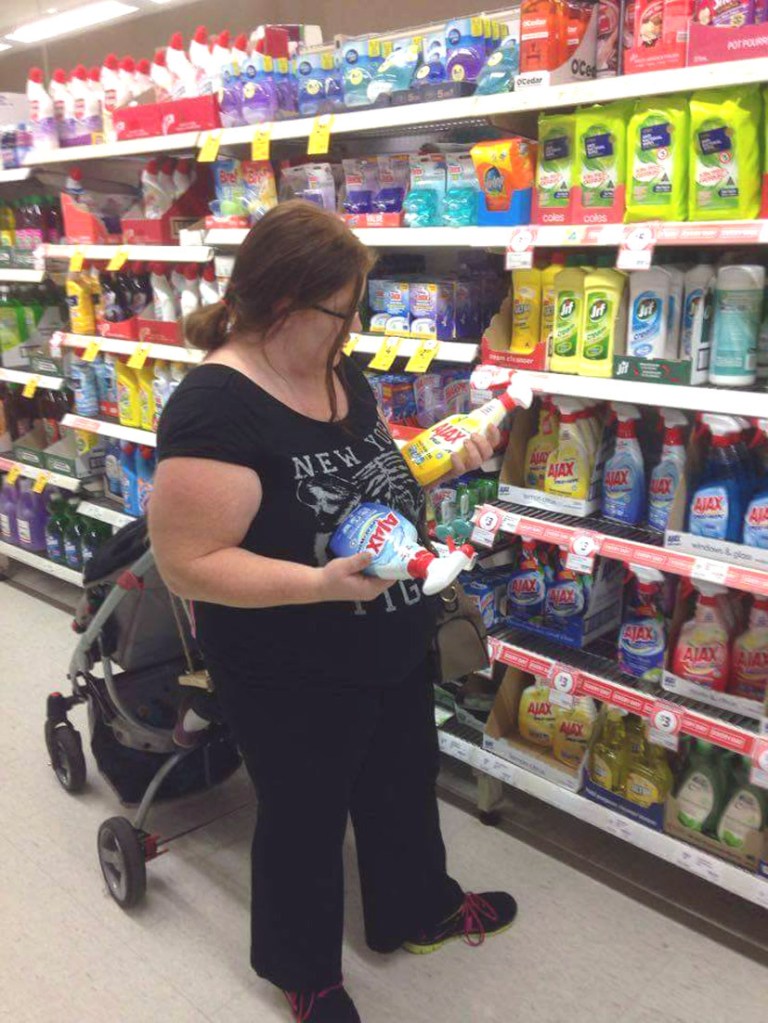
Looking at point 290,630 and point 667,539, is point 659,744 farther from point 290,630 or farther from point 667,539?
point 290,630

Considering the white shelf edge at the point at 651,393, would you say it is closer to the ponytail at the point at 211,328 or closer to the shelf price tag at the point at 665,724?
the shelf price tag at the point at 665,724

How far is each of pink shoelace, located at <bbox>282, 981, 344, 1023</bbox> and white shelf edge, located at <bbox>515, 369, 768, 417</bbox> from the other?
1419mm

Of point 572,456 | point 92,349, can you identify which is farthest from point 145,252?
point 572,456

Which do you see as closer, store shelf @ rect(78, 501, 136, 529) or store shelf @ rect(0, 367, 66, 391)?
store shelf @ rect(78, 501, 136, 529)

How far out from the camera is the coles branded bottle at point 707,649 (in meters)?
1.98

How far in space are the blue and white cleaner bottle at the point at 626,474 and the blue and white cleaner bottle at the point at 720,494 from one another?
215 mm

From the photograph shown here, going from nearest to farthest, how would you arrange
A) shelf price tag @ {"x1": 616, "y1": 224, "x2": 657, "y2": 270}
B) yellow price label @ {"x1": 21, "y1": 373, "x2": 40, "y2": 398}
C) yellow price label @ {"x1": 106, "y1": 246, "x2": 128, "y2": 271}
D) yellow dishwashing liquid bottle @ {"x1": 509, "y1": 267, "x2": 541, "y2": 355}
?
1. shelf price tag @ {"x1": 616, "y1": 224, "x2": 657, "y2": 270}
2. yellow dishwashing liquid bottle @ {"x1": 509, "y1": 267, "x2": 541, "y2": 355}
3. yellow price label @ {"x1": 106, "y1": 246, "x2": 128, "y2": 271}
4. yellow price label @ {"x1": 21, "y1": 373, "x2": 40, "y2": 398}

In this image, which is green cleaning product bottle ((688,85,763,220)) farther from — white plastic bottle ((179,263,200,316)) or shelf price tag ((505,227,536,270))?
white plastic bottle ((179,263,200,316))

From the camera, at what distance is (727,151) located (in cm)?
167

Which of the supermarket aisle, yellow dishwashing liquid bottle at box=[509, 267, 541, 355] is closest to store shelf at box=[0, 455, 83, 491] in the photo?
the supermarket aisle

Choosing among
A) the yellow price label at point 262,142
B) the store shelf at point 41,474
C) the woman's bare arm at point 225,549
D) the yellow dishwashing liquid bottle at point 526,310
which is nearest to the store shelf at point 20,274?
the store shelf at point 41,474

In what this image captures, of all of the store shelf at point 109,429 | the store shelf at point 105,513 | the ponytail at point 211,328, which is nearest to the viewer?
the ponytail at point 211,328

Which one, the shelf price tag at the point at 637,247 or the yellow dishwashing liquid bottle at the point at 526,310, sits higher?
the shelf price tag at the point at 637,247

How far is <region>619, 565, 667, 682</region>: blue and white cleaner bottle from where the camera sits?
2.12m
